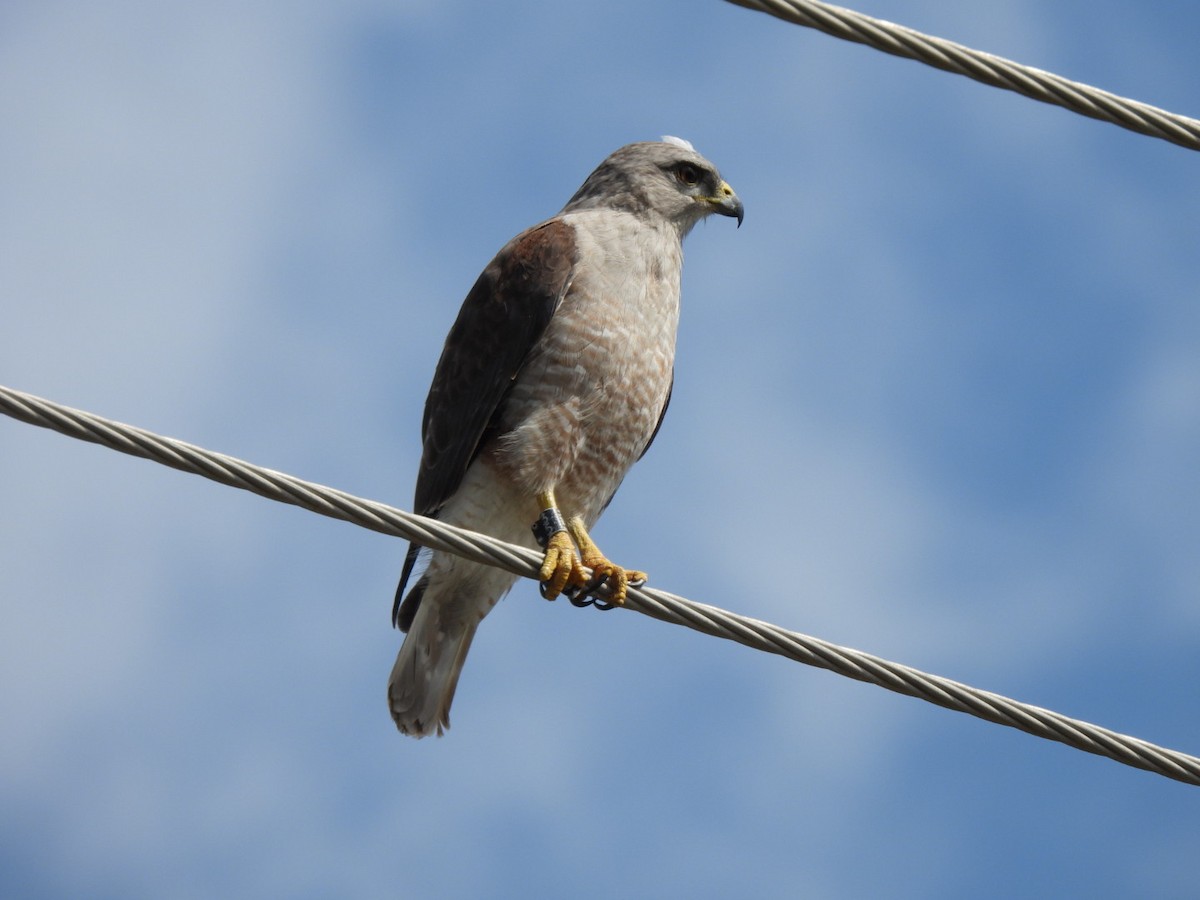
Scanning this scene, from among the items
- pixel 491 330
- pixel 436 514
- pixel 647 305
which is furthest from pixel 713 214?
pixel 436 514

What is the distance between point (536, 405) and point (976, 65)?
2.58 meters

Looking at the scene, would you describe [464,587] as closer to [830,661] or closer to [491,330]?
[491,330]

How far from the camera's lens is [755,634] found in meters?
3.83

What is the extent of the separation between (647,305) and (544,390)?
0.62 m

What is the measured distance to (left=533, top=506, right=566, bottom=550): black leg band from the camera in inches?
223

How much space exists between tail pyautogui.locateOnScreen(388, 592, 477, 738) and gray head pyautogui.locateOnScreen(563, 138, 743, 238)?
1973 mm

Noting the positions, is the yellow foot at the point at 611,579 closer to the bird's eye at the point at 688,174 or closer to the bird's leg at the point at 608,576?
the bird's leg at the point at 608,576

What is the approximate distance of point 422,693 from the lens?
6453 millimetres

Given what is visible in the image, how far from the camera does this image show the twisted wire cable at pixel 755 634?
3498mm

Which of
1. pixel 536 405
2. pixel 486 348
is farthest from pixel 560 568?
pixel 486 348

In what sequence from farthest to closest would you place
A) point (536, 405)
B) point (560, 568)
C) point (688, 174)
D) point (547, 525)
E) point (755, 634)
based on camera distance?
point (688, 174), point (536, 405), point (547, 525), point (560, 568), point (755, 634)

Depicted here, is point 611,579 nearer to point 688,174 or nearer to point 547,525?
point 547,525

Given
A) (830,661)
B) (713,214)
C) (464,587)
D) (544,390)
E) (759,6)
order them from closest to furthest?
(759,6)
(830,661)
(544,390)
(464,587)
(713,214)

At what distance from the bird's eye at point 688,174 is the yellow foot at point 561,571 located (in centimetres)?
231
